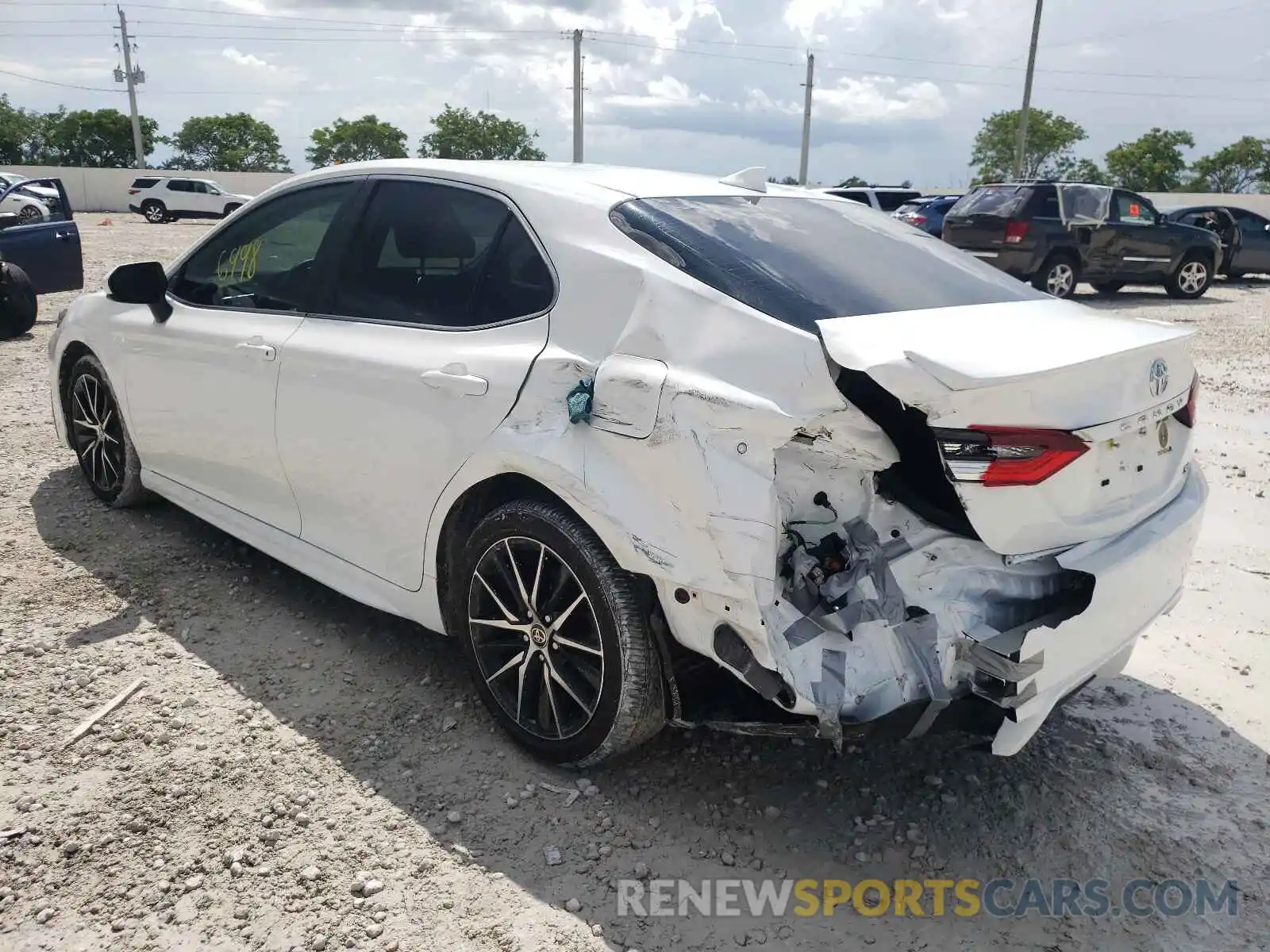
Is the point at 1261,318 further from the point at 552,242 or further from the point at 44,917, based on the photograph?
the point at 44,917

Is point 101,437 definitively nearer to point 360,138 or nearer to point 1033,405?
point 1033,405

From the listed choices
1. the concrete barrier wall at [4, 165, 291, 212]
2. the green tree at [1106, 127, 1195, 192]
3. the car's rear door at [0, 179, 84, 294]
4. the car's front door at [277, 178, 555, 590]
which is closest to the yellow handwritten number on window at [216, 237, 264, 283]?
the car's front door at [277, 178, 555, 590]

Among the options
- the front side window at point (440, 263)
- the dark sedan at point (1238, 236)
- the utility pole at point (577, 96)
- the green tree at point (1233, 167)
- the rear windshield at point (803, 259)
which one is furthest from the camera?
the green tree at point (1233, 167)

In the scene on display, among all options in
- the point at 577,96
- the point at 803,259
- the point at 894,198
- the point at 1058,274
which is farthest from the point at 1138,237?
the point at 577,96

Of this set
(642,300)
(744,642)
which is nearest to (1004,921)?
(744,642)

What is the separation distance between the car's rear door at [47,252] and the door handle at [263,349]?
8010 millimetres

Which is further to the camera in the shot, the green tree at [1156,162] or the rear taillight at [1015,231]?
the green tree at [1156,162]

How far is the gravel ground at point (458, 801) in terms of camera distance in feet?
7.81

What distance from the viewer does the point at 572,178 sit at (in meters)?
3.13

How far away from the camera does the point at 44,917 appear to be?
235 cm

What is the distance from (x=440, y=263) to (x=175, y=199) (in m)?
35.7

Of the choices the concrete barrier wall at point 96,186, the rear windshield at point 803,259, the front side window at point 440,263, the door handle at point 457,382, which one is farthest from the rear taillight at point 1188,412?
the concrete barrier wall at point 96,186

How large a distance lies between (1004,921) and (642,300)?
181cm

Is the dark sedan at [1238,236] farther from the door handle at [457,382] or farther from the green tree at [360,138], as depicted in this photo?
the green tree at [360,138]
